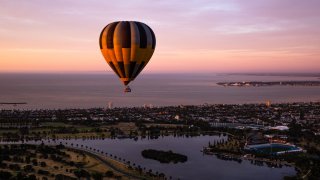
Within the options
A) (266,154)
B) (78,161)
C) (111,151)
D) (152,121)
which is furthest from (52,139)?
(266,154)

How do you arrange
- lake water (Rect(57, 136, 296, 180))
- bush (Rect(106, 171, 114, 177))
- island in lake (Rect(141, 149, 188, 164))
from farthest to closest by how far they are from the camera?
A: 1. island in lake (Rect(141, 149, 188, 164))
2. lake water (Rect(57, 136, 296, 180))
3. bush (Rect(106, 171, 114, 177))

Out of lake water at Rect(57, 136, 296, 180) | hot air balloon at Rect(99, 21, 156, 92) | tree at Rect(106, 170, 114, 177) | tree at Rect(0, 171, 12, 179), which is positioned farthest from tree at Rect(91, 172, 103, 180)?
hot air balloon at Rect(99, 21, 156, 92)

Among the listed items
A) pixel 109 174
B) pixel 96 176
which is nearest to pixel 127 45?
pixel 96 176

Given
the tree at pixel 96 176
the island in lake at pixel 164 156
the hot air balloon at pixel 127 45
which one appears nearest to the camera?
the hot air balloon at pixel 127 45

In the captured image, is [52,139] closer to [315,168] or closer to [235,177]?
[235,177]

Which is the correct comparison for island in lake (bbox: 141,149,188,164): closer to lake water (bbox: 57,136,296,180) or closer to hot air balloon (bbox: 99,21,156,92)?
lake water (bbox: 57,136,296,180)

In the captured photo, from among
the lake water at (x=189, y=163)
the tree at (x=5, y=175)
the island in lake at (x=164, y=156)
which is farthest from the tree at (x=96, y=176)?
the island in lake at (x=164, y=156)

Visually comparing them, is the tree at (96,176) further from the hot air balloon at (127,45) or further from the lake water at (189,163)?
the hot air balloon at (127,45)
